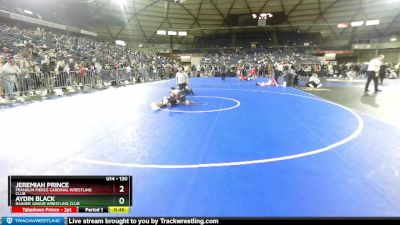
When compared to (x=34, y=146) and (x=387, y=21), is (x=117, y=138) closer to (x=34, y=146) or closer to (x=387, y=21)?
(x=34, y=146)

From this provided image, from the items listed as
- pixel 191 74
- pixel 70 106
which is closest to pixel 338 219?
pixel 70 106

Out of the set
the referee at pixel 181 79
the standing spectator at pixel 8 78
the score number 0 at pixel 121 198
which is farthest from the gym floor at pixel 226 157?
the referee at pixel 181 79

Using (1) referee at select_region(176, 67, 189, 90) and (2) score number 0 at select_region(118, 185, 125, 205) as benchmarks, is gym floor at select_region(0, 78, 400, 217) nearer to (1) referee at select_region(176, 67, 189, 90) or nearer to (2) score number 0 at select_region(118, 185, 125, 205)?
(2) score number 0 at select_region(118, 185, 125, 205)

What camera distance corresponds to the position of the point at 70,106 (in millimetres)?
10711

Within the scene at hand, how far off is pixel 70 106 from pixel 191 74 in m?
26.9

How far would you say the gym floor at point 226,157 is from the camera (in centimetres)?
331

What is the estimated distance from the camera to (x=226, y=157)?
15.9 feet

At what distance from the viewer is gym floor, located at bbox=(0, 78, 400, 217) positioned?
10.8 feet

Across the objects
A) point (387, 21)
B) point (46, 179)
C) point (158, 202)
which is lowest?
point (158, 202)

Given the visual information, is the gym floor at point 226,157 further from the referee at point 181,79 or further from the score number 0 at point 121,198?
the referee at point 181,79
